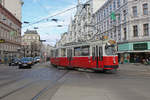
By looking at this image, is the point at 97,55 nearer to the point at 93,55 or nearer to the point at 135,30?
the point at 93,55

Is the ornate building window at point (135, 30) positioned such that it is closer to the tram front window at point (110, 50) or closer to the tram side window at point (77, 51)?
the tram side window at point (77, 51)

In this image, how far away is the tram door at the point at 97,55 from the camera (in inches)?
575

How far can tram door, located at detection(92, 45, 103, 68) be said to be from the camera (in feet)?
47.9

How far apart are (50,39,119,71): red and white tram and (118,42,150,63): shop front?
15341mm

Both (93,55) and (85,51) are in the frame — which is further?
(85,51)

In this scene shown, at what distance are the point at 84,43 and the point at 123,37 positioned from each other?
17.8 meters

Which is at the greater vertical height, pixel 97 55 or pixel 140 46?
pixel 140 46

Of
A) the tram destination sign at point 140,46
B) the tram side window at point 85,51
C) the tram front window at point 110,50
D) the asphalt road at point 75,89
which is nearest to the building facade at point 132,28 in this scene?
the tram destination sign at point 140,46

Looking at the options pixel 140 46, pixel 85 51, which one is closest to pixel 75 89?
pixel 85 51

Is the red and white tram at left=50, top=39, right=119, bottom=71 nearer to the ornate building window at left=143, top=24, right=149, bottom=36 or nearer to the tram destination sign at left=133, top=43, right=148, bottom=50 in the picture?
the tram destination sign at left=133, top=43, right=148, bottom=50

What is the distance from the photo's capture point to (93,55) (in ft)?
50.4

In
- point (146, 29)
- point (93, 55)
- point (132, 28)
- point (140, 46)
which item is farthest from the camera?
point (132, 28)

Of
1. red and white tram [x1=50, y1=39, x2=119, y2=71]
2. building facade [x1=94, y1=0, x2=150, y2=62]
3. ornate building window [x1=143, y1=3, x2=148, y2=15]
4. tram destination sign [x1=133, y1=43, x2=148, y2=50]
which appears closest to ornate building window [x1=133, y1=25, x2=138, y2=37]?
building facade [x1=94, y1=0, x2=150, y2=62]

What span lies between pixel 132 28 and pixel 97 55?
18014 millimetres
